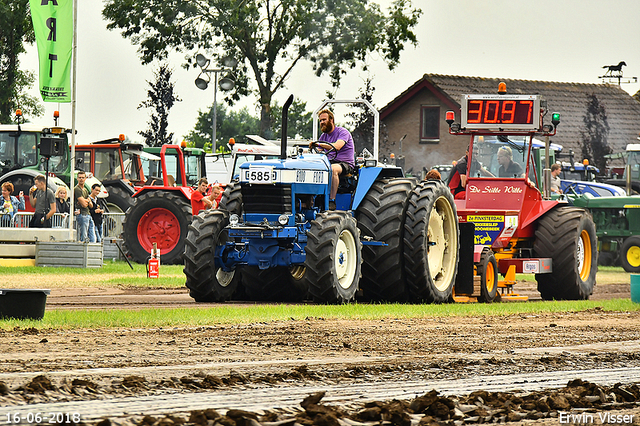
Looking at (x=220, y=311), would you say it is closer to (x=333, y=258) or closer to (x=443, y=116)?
(x=333, y=258)

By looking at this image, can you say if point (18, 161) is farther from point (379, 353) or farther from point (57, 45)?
point (379, 353)

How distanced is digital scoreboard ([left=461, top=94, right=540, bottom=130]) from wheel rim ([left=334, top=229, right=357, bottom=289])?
4.22 m

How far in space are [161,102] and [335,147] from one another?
83.3 ft

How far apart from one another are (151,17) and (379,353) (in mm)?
31495

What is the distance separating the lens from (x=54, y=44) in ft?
69.8

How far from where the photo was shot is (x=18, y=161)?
82.5ft

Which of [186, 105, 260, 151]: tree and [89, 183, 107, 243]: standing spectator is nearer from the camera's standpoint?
[89, 183, 107, 243]: standing spectator

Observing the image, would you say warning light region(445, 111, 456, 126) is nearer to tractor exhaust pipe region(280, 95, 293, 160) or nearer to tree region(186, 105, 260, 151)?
tractor exhaust pipe region(280, 95, 293, 160)

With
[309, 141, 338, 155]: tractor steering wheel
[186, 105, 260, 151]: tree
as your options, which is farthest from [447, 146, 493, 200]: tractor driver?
[186, 105, 260, 151]: tree

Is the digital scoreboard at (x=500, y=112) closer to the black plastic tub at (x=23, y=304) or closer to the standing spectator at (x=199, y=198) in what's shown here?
the standing spectator at (x=199, y=198)

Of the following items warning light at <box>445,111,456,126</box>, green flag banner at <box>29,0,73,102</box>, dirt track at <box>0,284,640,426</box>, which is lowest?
dirt track at <box>0,284,640,426</box>

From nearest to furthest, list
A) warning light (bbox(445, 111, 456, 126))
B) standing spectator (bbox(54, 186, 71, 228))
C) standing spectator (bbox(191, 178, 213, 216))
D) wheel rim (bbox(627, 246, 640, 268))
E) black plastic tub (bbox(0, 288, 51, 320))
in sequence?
1. black plastic tub (bbox(0, 288, 51, 320))
2. warning light (bbox(445, 111, 456, 126))
3. standing spectator (bbox(191, 178, 213, 216))
4. standing spectator (bbox(54, 186, 71, 228))
5. wheel rim (bbox(627, 246, 640, 268))

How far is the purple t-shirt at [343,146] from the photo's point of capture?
13.3 m

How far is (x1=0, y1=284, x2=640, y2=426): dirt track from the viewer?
5816 millimetres
